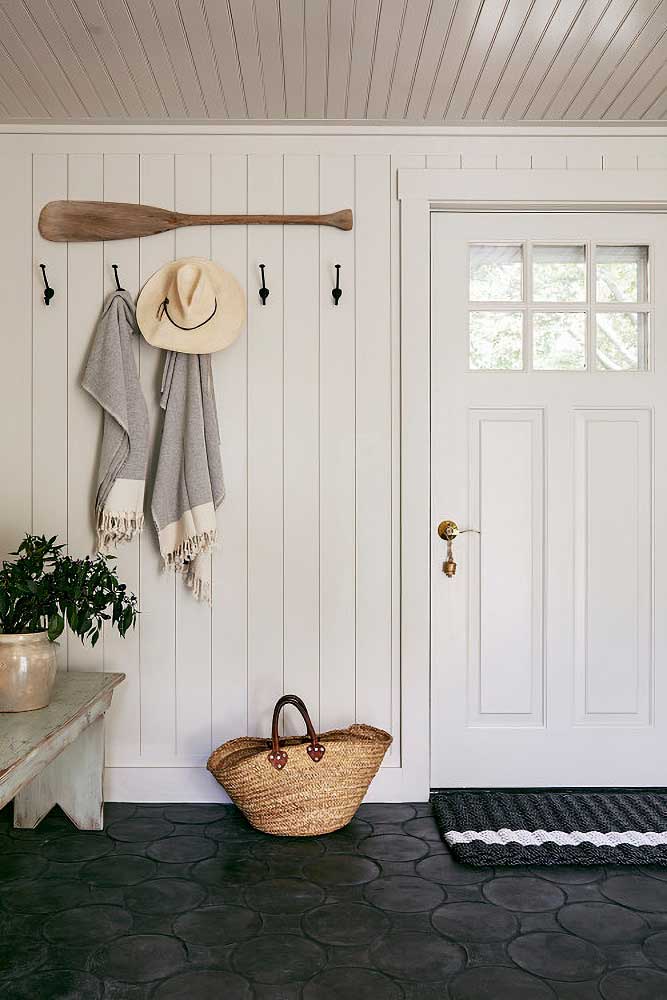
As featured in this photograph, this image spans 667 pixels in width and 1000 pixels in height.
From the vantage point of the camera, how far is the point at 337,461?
281 cm

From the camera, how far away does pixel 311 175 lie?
280 centimetres

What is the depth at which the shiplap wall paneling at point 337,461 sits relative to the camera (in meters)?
2.80

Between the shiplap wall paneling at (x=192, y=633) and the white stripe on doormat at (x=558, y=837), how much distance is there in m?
0.89

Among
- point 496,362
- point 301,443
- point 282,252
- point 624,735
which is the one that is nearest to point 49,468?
point 301,443

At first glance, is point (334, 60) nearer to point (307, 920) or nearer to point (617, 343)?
point (617, 343)

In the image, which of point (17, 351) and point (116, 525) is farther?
point (17, 351)

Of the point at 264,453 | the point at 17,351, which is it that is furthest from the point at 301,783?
the point at 17,351

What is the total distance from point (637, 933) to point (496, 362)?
1772mm

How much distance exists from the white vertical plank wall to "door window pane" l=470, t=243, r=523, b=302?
23cm

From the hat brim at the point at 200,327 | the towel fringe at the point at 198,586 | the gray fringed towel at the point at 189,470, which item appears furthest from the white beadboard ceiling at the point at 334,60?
the towel fringe at the point at 198,586

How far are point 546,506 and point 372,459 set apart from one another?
0.63 metres

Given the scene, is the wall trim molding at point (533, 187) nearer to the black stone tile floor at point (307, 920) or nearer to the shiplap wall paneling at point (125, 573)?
the shiplap wall paneling at point (125, 573)

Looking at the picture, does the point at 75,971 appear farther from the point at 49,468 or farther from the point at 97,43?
the point at 97,43

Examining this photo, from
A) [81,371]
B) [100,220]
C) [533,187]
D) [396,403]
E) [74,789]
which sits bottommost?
[74,789]
